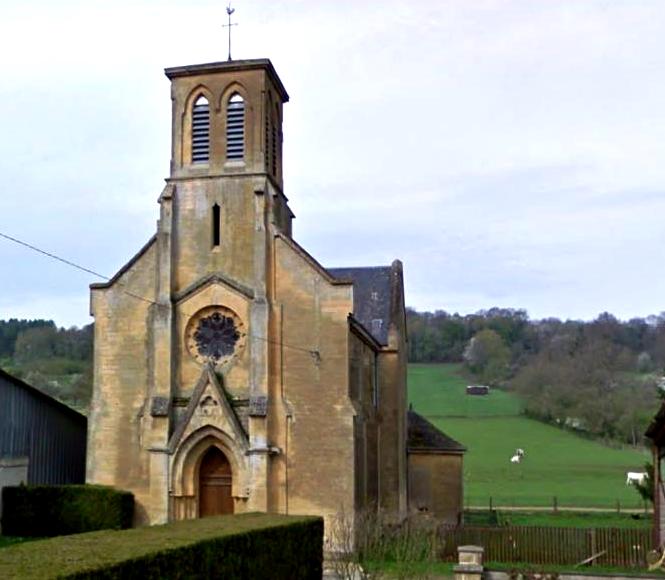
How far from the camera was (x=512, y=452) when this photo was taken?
62562mm

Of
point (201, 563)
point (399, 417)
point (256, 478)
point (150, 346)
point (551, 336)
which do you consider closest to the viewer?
point (201, 563)

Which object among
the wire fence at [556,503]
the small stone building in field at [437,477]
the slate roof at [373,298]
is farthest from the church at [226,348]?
the wire fence at [556,503]

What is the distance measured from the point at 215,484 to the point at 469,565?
8949 mm

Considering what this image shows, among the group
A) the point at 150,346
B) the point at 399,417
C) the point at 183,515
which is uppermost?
the point at 150,346

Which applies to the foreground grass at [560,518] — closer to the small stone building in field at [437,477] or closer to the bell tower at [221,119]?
the small stone building in field at [437,477]

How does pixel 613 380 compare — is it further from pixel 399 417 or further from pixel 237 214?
pixel 237 214

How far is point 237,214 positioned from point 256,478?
26.6 ft

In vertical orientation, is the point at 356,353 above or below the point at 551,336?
below

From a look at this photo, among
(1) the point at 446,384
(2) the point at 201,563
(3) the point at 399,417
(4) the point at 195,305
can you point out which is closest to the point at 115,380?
(4) the point at 195,305

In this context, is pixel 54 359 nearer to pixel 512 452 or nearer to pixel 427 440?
pixel 512 452

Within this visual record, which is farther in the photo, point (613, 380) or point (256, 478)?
point (613, 380)

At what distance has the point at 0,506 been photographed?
25.7m

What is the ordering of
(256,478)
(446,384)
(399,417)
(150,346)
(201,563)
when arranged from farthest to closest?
1. (446,384)
2. (399,417)
3. (150,346)
4. (256,478)
5. (201,563)

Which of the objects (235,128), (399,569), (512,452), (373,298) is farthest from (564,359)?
(399,569)
